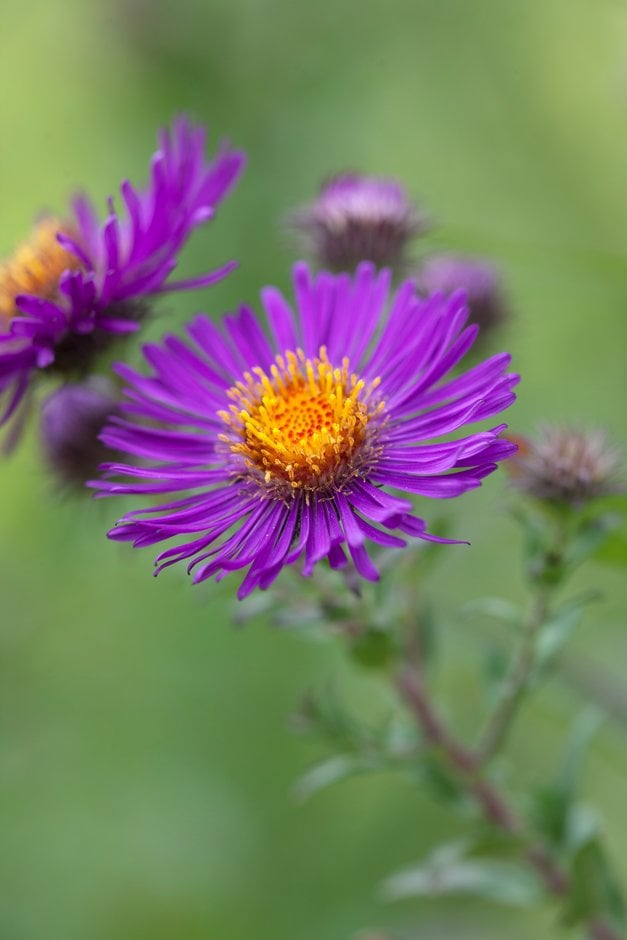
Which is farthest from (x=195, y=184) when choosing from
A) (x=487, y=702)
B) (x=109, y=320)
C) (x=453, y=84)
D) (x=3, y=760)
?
(x=453, y=84)

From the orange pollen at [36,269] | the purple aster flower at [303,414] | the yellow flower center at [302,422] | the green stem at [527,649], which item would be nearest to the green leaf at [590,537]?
the green stem at [527,649]

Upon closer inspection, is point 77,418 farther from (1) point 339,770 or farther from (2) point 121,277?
(1) point 339,770

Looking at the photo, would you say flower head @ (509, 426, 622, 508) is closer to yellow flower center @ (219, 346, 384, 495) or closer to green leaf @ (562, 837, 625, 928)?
yellow flower center @ (219, 346, 384, 495)

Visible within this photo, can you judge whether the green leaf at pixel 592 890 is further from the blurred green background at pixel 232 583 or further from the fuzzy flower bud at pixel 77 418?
the fuzzy flower bud at pixel 77 418

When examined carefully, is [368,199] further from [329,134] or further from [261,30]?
[261,30]

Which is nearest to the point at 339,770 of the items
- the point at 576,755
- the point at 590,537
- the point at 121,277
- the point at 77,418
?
the point at 576,755
